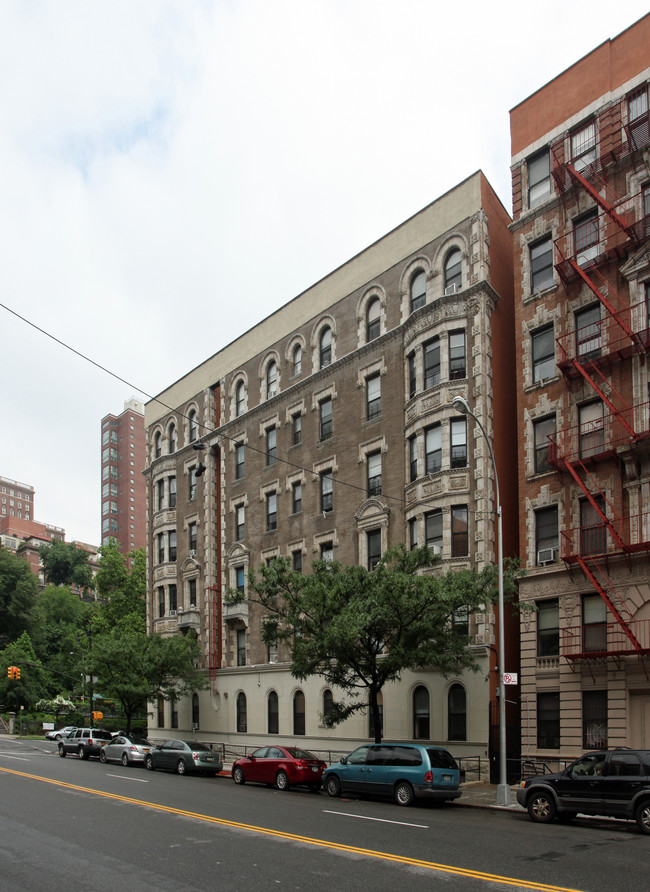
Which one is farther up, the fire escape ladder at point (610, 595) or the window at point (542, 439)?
the window at point (542, 439)

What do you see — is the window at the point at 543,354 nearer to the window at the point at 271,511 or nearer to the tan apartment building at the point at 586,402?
the tan apartment building at the point at 586,402

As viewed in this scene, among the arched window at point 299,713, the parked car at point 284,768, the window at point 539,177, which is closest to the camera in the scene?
the parked car at point 284,768

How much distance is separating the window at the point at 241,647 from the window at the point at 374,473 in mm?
12566

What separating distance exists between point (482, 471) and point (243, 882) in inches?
824

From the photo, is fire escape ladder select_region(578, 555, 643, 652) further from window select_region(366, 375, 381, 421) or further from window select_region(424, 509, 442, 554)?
window select_region(366, 375, 381, 421)

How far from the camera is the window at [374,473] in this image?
35594mm

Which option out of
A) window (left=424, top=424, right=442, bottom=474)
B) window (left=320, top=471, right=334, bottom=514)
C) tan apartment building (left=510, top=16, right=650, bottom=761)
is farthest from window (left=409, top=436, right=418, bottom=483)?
window (left=320, top=471, right=334, bottom=514)

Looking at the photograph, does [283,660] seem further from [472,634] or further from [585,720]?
[585,720]

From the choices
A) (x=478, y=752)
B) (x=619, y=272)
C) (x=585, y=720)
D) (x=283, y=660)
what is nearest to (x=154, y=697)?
(x=283, y=660)

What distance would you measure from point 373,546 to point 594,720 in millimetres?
12009

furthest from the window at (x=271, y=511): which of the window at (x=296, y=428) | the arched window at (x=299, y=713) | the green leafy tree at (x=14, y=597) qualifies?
the green leafy tree at (x=14, y=597)

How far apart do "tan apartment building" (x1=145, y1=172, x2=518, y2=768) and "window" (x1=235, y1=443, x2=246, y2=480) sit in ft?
0.36

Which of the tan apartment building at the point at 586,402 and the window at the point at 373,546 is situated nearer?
the tan apartment building at the point at 586,402

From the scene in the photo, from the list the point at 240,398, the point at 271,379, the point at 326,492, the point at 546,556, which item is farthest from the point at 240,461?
the point at 546,556
